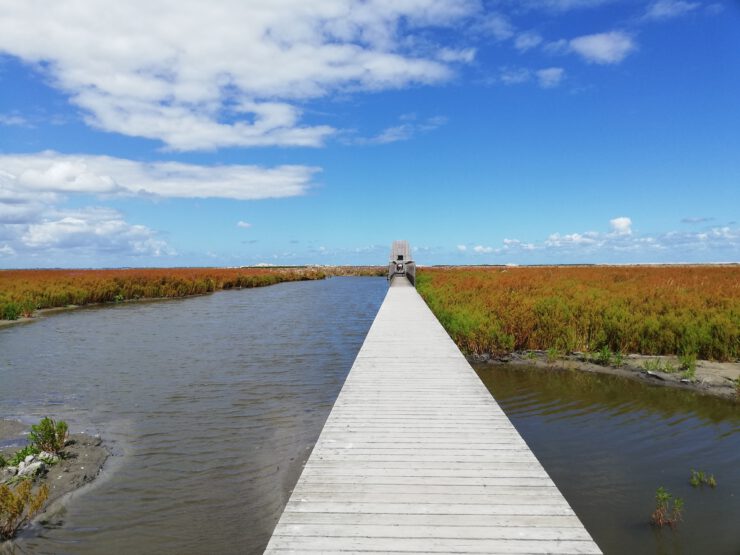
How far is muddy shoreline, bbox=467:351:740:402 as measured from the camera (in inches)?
345

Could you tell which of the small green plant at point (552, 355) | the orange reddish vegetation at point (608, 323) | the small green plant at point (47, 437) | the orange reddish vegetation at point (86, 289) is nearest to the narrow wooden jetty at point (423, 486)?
the small green plant at point (47, 437)

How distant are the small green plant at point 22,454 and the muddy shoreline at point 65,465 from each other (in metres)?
0.11

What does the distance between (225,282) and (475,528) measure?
36.9 meters

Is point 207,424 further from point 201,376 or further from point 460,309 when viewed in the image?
point 460,309

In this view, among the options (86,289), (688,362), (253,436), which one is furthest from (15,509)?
(86,289)

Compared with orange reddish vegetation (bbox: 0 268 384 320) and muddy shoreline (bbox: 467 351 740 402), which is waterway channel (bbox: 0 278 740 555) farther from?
orange reddish vegetation (bbox: 0 268 384 320)

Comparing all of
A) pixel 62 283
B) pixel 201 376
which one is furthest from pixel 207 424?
pixel 62 283

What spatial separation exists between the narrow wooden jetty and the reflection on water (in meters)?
1.04

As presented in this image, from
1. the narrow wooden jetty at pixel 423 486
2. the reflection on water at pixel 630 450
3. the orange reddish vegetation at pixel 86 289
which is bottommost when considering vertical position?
the reflection on water at pixel 630 450

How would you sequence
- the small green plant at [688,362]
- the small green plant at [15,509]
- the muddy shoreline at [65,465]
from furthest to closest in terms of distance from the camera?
the small green plant at [688,362] → the muddy shoreline at [65,465] → the small green plant at [15,509]

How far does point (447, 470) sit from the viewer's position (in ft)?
13.3

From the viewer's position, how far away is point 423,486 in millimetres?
3744

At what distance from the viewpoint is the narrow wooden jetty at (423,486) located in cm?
304

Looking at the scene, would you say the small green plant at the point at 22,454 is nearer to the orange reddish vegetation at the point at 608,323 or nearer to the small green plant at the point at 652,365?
the orange reddish vegetation at the point at 608,323
